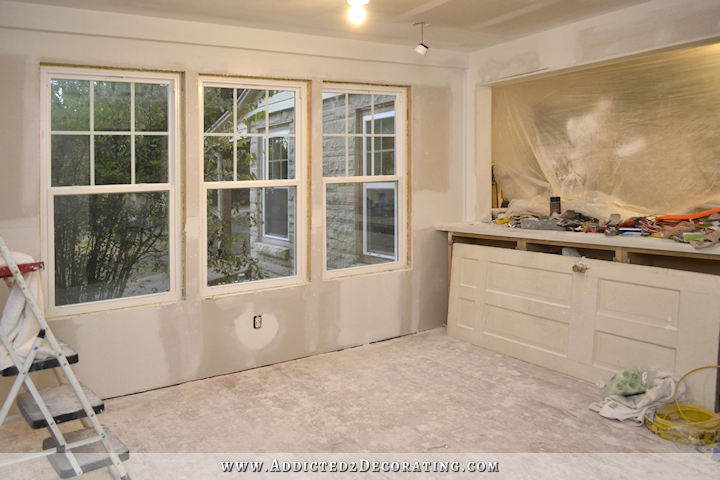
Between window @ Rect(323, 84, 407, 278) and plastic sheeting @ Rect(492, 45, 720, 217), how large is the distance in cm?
115

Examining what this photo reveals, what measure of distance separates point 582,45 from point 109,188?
3.65 meters

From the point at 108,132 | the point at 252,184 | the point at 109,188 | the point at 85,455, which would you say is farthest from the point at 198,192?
the point at 85,455

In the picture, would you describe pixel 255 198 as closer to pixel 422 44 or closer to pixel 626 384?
pixel 422 44

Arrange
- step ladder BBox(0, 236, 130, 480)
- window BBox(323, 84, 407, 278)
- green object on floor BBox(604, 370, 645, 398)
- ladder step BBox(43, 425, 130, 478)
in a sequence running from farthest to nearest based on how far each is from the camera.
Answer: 1. window BBox(323, 84, 407, 278)
2. green object on floor BBox(604, 370, 645, 398)
3. ladder step BBox(43, 425, 130, 478)
4. step ladder BBox(0, 236, 130, 480)

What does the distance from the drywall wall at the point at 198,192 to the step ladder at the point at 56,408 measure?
104cm

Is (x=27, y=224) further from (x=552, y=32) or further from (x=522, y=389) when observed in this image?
(x=552, y=32)

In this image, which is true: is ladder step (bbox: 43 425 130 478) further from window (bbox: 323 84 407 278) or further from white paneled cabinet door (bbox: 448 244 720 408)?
white paneled cabinet door (bbox: 448 244 720 408)

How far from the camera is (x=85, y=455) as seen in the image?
2.81m

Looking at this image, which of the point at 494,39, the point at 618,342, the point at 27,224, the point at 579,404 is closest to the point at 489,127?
the point at 494,39

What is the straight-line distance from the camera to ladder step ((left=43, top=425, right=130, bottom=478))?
267 centimetres

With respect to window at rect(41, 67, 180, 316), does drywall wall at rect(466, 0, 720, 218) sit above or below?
above

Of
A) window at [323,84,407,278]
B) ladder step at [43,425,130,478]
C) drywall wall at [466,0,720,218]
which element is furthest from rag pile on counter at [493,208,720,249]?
ladder step at [43,425,130,478]

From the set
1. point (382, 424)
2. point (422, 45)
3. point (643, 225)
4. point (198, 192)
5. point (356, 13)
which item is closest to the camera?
point (382, 424)

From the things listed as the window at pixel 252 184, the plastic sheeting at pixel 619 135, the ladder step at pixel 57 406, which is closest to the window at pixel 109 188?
the window at pixel 252 184
